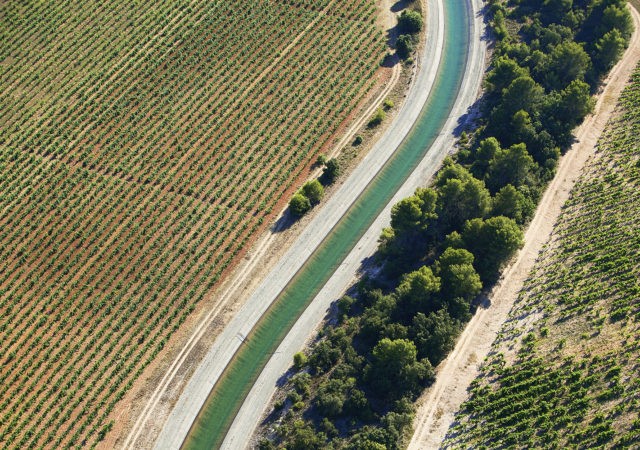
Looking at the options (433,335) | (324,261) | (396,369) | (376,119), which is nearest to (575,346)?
(433,335)

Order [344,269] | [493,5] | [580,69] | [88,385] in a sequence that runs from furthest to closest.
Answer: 1. [493,5]
2. [580,69]
3. [344,269]
4. [88,385]

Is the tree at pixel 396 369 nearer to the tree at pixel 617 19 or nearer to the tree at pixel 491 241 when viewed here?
the tree at pixel 491 241

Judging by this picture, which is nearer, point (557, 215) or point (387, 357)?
point (387, 357)

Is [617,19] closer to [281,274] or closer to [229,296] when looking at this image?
[281,274]

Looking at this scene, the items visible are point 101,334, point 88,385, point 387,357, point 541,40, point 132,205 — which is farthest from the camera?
point 541,40

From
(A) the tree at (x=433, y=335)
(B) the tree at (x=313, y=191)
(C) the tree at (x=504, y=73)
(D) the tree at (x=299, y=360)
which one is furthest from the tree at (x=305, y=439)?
(C) the tree at (x=504, y=73)

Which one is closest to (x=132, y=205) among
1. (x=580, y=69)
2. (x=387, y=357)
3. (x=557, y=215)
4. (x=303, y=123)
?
(x=303, y=123)

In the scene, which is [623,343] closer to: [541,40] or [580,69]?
[580,69]

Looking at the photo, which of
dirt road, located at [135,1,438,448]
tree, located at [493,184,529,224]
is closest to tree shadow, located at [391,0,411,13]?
dirt road, located at [135,1,438,448]
